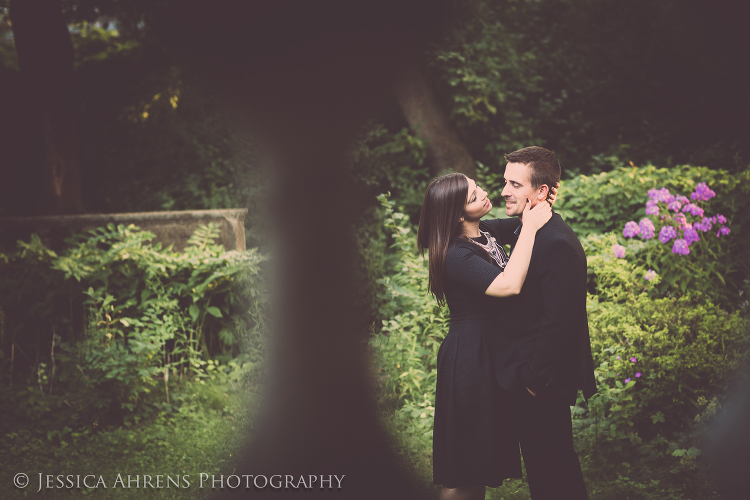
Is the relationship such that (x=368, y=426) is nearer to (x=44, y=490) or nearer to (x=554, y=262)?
(x=554, y=262)

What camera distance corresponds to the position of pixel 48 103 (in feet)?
27.0

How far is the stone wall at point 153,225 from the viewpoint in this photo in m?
6.55

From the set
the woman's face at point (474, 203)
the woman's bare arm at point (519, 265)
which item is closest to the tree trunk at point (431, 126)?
the woman's face at point (474, 203)

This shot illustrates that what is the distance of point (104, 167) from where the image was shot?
9.79 metres

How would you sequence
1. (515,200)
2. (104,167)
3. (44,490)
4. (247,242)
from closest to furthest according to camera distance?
1. (515,200)
2. (44,490)
3. (247,242)
4. (104,167)

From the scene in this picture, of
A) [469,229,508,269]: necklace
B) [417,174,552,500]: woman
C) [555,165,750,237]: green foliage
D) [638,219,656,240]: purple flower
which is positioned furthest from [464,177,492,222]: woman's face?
[555,165,750,237]: green foliage

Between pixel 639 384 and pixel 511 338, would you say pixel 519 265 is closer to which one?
pixel 511 338

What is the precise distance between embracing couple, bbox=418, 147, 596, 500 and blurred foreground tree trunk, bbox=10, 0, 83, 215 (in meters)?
7.36

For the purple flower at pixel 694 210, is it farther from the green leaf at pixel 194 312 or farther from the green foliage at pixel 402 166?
the green leaf at pixel 194 312

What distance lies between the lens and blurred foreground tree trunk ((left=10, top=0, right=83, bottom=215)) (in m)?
7.67

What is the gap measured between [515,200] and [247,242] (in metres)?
4.96

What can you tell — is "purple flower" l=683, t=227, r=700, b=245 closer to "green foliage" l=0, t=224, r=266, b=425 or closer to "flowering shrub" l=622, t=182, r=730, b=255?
"flowering shrub" l=622, t=182, r=730, b=255

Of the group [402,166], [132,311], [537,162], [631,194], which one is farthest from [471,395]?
[402,166]

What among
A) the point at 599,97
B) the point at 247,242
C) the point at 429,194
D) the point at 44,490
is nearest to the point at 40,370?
the point at 44,490
